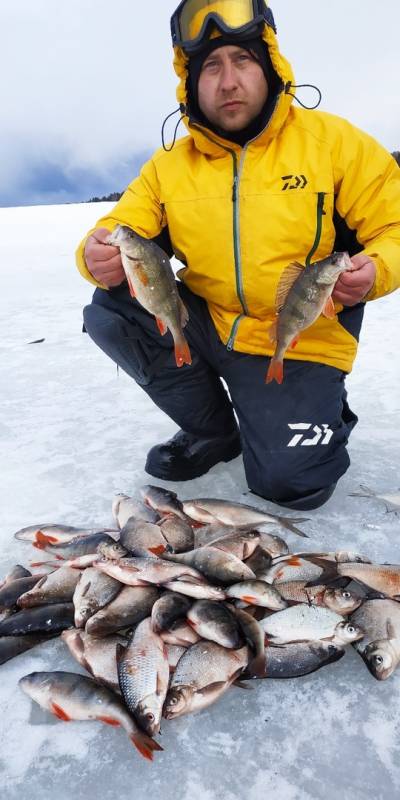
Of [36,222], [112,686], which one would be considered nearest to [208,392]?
[112,686]

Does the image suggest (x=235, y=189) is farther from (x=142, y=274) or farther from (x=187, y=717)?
(x=187, y=717)

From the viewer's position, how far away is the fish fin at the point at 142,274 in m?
2.43

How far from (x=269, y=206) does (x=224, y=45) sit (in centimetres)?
81

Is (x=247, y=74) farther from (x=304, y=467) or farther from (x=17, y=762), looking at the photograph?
(x=17, y=762)

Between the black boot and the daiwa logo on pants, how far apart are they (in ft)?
1.93

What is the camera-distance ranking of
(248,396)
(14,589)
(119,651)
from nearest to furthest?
(119,651) → (14,589) → (248,396)

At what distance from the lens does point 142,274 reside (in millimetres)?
2447

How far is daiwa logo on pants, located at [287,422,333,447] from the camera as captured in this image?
286 cm

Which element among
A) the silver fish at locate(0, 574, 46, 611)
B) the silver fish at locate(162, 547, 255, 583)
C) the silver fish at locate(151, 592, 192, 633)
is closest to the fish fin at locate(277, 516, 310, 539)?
the silver fish at locate(162, 547, 255, 583)

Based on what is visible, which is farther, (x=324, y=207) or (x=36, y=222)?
(x=36, y=222)

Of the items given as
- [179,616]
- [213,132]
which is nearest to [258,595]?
[179,616]

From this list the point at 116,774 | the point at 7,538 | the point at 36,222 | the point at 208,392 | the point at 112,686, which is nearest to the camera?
the point at 116,774

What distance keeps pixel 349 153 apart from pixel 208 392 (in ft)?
4.74

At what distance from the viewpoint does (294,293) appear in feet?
7.76
